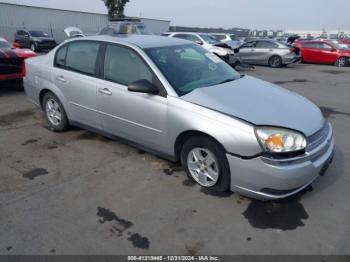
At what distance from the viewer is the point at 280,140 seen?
2.71 metres

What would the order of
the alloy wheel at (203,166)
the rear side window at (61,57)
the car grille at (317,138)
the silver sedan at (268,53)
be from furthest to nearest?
the silver sedan at (268,53) < the rear side window at (61,57) < the alloy wheel at (203,166) < the car grille at (317,138)

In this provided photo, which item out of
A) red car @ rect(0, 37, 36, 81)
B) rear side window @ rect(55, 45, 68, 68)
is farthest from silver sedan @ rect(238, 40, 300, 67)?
rear side window @ rect(55, 45, 68, 68)

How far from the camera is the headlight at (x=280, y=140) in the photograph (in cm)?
269

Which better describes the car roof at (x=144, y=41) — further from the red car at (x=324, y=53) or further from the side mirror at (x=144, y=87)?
the red car at (x=324, y=53)

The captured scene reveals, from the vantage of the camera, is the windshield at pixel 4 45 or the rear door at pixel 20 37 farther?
the rear door at pixel 20 37

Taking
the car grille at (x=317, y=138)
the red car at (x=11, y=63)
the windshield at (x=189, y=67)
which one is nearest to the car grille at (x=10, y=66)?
the red car at (x=11, y=63)

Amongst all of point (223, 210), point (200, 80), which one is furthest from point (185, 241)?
point (200, 80)

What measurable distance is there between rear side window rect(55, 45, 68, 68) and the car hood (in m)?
2.40

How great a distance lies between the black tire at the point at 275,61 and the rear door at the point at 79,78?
13.2 metres

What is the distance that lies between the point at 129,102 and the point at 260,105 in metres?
1.54

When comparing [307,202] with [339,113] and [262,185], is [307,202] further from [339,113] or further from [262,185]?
[339,113]

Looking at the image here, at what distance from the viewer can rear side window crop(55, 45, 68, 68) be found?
4590mm

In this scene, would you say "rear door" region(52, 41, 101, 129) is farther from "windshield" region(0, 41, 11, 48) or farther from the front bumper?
"windshield" region(0, 41, 11, 48)

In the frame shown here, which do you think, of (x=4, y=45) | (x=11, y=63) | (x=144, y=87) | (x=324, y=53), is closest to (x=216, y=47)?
(x=324, y=53)
